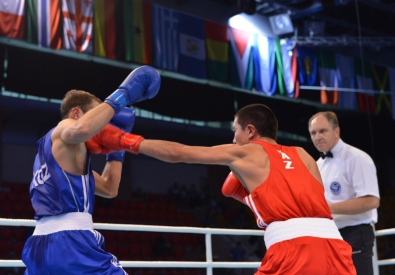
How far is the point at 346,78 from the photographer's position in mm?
12789

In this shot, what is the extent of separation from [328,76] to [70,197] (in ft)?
36.4

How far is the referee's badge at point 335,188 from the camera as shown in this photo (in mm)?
3514

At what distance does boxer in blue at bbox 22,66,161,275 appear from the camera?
2.24 meters

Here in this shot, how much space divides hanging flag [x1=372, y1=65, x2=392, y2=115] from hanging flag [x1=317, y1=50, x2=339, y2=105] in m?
1.30

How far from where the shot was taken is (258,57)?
38.2 feet

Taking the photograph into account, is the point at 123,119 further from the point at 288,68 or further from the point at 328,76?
the point at 328,76

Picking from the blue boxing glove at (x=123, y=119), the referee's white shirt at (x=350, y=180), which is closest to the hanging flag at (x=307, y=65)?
the referee's white shirt at (x=350, y=180)

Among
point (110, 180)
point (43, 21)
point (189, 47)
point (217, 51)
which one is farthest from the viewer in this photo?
point (217, 51)

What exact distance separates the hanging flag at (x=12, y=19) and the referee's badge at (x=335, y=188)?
651 cm

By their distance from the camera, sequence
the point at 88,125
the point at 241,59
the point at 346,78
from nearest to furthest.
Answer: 1. the point at 88,125
2. the point at 241,59
3. the point at 346,78

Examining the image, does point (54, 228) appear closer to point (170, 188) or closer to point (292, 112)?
point (170, 188)

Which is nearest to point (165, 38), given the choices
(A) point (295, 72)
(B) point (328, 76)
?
(A) point (295, 72)

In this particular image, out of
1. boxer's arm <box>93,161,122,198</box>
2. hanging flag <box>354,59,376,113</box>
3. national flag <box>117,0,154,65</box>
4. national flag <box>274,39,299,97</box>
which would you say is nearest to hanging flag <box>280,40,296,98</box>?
national flag <box>274,39,299,97</box>

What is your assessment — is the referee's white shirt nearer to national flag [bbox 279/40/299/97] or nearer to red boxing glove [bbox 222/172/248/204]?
red boxing glove [bbox 222/172/248/204]
